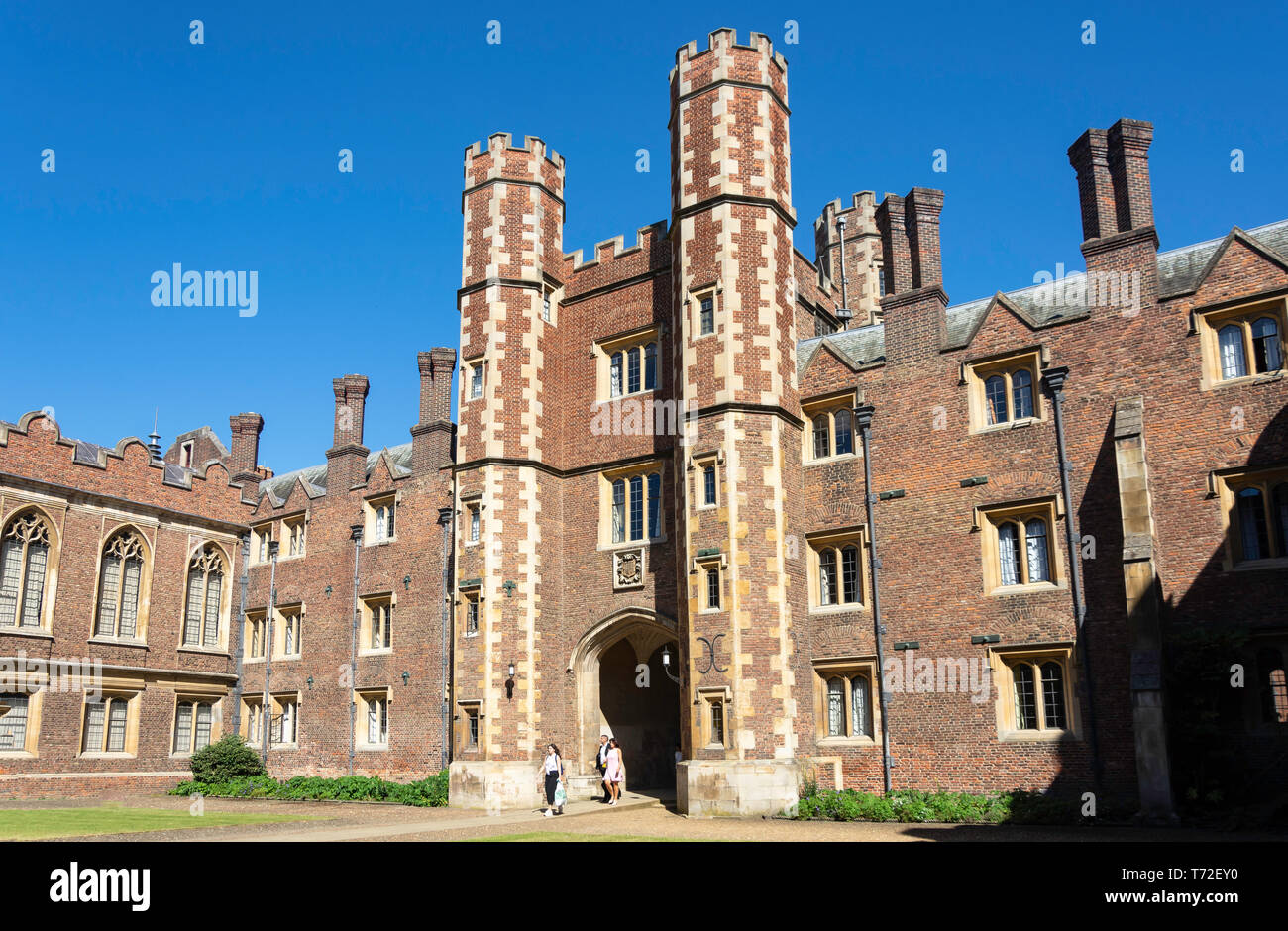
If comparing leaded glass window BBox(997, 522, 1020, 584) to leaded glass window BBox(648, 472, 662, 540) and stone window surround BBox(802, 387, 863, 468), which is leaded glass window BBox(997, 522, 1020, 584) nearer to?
stone window surround BBox(802, 387, 863, 468)

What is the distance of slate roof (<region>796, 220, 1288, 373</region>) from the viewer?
19.3 meters

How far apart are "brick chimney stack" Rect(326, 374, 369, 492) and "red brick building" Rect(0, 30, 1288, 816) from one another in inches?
6.0

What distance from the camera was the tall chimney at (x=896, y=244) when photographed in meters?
23.0

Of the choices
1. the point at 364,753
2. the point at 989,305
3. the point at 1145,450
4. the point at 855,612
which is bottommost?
the point at 364,753

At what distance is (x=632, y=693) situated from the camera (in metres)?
26.5

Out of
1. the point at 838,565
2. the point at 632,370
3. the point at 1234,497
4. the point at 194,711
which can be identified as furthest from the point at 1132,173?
the point at 194,711

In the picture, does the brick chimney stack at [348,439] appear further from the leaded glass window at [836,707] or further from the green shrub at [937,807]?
the green shrub at [937,807]

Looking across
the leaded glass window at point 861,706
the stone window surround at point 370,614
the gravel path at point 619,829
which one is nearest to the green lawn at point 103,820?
the gravel path at point 619,829

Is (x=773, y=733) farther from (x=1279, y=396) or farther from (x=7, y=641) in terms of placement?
(x=7, y=641)

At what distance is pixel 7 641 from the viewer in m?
27.9

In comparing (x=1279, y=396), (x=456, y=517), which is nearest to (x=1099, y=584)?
(x=1279, y=396)

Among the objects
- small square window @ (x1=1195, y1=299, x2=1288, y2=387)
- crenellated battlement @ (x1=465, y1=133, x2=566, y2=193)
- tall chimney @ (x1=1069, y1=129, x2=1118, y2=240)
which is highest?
crenellated battlement @ (x1=465, y1=133, x2=566, y2=193)

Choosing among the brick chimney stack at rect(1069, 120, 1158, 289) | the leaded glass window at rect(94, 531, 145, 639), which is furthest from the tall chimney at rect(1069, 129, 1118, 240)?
the leaded glass window at rect(94, 531, 145, 639)
